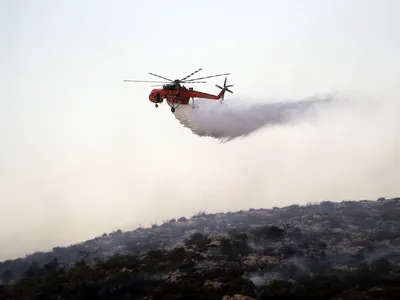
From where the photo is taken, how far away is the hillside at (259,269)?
4109 cm

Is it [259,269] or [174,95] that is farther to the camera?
[259,269]

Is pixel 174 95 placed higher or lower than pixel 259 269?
higher

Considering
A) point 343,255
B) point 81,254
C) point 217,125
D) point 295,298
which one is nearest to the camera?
point 295,298

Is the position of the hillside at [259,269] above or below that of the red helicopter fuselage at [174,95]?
below

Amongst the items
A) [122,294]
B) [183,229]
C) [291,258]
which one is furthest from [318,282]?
[183,229]

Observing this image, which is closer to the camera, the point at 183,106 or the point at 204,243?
the point at 183,106

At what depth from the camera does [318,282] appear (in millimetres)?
41781

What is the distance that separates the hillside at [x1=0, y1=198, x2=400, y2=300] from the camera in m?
41.1

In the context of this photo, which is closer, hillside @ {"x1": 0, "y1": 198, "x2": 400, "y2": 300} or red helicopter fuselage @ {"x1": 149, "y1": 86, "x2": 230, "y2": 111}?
hillside @ {"x1": 0, "y1": 198, "x2": 400, "y2": 300}

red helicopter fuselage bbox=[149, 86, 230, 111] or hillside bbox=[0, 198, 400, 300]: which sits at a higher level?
red helicopter fuselage bbox=[149, 86, 230, 111]

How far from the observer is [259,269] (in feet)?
160

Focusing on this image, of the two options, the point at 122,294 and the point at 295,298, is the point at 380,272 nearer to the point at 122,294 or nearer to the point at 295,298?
the point at 295,298

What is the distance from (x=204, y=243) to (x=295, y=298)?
29107 millimetres

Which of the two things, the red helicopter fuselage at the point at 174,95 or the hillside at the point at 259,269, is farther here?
the red helicopter fuselage at the point at 174,95
